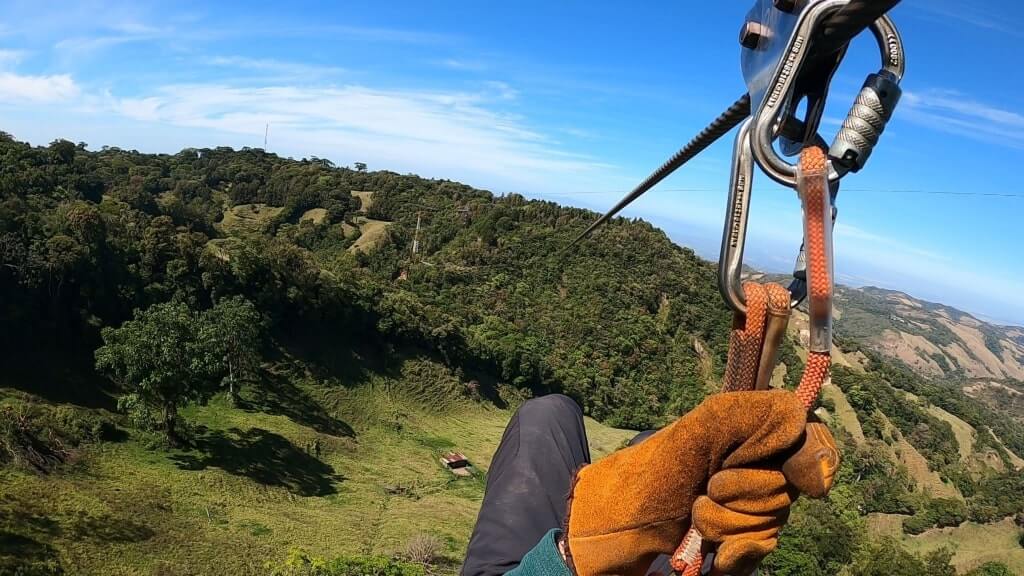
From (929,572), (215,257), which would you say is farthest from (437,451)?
(929,572)

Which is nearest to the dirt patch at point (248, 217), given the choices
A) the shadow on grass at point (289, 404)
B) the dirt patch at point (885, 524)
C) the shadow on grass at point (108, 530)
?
the shadow on grass at point (289, 404)

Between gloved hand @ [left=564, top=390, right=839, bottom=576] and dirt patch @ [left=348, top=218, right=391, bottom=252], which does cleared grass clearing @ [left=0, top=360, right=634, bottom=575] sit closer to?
gloved hand @ [left=564, top=390, right=839, bottom=576]

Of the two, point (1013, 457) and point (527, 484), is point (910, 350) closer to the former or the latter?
point (1013, 457)

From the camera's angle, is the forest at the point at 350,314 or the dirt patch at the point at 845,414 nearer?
the forest at the point at 350,314

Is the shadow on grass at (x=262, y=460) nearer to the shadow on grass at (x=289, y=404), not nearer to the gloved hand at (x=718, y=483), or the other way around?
the shadow on grass at (x=289, y=404)

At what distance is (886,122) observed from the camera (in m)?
1.69

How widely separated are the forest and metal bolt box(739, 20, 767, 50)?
12397mm

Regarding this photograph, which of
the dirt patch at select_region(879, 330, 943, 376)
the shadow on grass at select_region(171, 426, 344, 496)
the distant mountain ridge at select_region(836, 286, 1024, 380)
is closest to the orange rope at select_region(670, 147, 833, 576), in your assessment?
the shadow on grass at select_region(171, 426, 344, 496)

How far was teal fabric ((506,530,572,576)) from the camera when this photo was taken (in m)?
1.96

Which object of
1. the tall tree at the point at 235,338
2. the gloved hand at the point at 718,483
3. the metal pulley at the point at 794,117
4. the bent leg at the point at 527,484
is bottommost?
the tall tree at the point at 235,338

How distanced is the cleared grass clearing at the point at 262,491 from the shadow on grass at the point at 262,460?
5 cm

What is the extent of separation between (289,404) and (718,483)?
24.7m

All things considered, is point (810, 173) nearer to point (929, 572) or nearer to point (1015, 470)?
point (929, 572)

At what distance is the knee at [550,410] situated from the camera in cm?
363
